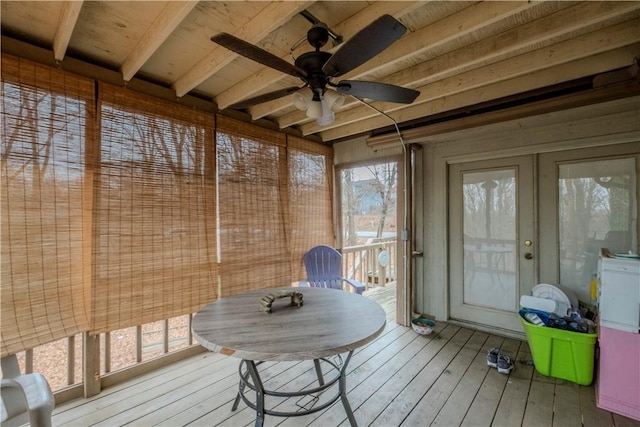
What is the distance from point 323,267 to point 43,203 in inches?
99.8

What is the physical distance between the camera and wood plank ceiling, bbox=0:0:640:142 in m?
1.56

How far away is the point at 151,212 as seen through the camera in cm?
234

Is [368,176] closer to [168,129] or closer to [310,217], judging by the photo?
[310,217]

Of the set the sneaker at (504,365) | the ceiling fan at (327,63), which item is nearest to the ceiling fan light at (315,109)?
the ceiling fan at (327,63)

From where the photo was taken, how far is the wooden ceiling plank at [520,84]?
78.7 inches

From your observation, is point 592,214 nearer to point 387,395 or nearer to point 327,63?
point 387,395

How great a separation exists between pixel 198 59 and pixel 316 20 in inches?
40.6

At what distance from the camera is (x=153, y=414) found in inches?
75.0

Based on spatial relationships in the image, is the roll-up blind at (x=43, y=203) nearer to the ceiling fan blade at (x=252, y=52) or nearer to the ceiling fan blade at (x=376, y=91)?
the ceiling fan blade at (x=252, y=52)

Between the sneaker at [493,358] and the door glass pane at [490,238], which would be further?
the door glass pane at [490,238]

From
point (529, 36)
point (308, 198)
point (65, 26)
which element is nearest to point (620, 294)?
point (529, 36)

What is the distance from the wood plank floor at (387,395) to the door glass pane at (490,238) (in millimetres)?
573

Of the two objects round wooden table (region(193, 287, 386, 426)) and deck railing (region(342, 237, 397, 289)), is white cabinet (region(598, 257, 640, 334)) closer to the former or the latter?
round wooden table (region(193, 287, 386, 426))

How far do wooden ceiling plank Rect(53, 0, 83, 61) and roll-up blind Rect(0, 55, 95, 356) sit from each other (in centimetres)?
18
